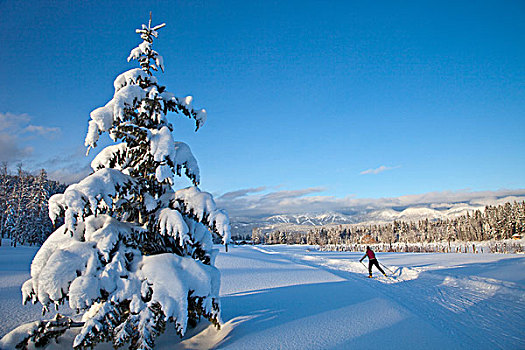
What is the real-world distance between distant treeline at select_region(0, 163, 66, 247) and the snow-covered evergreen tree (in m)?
37.6

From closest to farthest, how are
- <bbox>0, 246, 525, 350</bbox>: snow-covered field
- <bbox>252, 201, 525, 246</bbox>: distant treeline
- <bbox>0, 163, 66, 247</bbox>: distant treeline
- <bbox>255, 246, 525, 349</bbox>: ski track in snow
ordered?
<bbox>0, 246, 525, 350</bbox>: snow-covered field → <bbox>255, 246, 525, 349</bbox>: ski track in snow → <bbox>0, 163, 66, 247</bbox>: distant treeline → <bbox>252, 201, 525, 246</bbox>: distant treeline

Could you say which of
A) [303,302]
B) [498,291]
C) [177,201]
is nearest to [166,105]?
[177,201]

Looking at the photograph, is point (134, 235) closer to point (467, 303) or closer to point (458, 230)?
point (467, 303)

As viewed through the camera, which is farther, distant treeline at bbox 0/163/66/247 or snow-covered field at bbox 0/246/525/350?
distant treeline at bbox 0/163/66/247

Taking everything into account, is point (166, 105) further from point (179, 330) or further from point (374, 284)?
point (374, 284)

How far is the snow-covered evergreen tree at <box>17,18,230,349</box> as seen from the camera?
4.27 meters

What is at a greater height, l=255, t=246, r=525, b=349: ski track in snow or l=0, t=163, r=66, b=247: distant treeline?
l=0, t=163, r=66, b=247: distant treeline

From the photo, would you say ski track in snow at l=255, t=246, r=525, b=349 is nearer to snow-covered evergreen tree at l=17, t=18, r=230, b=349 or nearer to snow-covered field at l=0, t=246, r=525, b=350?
snow-covered field at l=0, t=246, r=525, b=350

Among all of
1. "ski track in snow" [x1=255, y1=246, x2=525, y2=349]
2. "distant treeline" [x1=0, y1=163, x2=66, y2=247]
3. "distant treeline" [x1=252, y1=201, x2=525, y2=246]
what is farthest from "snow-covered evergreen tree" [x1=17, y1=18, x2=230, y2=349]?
"distant treeline" [x1=0, y1=163, x2=66, y2=247]

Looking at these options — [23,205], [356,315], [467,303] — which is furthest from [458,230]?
[23,205]

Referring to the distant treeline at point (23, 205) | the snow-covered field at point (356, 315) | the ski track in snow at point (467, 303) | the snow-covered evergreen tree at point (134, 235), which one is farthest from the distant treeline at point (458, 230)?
the distant treeline at point (23, 205)

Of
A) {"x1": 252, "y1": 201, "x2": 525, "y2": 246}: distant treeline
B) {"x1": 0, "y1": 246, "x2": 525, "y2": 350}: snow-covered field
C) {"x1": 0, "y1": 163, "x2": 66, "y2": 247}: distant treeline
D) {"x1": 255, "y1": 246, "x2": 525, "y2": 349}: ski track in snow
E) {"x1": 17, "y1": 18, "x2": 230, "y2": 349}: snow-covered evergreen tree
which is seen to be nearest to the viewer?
{"x1": 17, "y1": 18, "x2": 230, "y2": 349}: snow-covered evergreen tree

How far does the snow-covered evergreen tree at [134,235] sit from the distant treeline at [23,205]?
37593mm

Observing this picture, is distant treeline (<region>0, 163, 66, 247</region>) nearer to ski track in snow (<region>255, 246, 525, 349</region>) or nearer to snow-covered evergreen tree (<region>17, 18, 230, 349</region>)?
snow-covered evergreen tree (<region>17, 18, 230, 349</region>)
